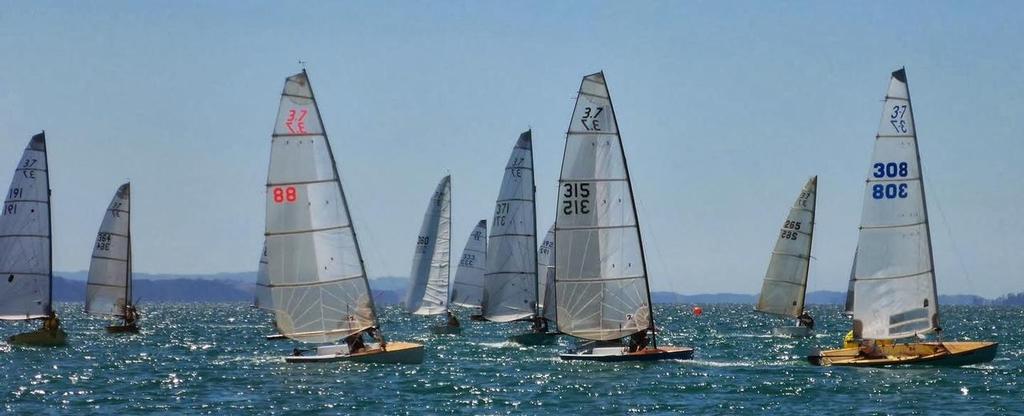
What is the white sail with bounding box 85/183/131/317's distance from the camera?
229 feet

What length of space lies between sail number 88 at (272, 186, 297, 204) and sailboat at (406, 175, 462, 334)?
29817 mm

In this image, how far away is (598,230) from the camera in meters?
44.2

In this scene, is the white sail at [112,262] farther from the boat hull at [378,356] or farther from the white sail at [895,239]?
the white sail at [895,239]

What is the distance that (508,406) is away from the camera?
35281 millimetres

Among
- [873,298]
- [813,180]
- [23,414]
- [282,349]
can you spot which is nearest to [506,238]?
[282,349]

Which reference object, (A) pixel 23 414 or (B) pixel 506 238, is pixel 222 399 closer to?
(A) pixel 23 414

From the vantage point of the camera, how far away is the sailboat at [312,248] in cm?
4256

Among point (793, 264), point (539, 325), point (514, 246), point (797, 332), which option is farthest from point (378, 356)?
point (797, 332)

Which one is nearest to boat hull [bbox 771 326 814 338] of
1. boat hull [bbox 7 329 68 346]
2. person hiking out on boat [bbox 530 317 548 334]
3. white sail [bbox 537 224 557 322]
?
white sail [bbox 537 224 557 322]

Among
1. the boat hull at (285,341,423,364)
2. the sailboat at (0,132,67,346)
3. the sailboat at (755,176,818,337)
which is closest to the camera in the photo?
the boat hull at (285,341,423,364)

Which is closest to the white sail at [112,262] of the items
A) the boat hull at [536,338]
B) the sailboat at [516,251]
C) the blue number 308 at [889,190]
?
the sailboat at [516,251]

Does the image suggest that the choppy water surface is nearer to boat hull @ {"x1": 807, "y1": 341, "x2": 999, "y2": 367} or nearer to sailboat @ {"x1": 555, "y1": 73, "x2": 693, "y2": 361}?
boat hull @ {"x1": 807, "y1": 341, "x2": 999, "y2": 367}

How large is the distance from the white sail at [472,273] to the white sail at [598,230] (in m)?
26.7

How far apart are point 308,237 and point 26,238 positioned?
18.3 m
